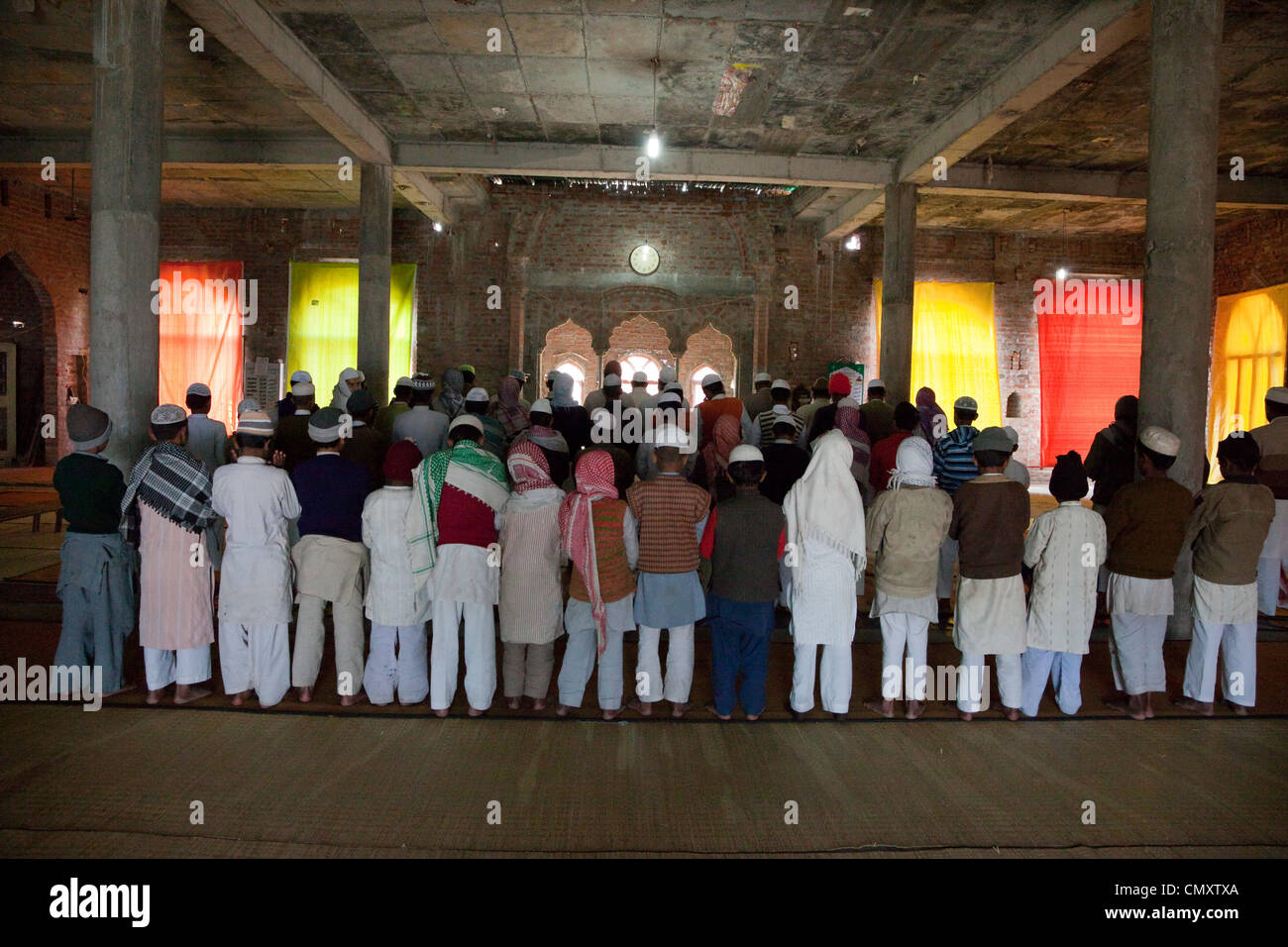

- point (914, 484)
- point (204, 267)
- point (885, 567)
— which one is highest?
point (204, 267)

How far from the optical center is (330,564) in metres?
4.20

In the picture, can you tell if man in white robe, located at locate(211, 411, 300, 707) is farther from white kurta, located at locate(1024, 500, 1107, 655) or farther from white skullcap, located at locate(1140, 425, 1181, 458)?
white skullcap, located at locate(1140, 425, 1181, 458)

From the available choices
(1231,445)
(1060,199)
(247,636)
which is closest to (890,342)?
(1060,199)

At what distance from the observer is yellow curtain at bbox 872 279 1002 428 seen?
14.6 m

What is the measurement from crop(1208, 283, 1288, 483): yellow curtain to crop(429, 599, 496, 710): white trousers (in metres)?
13.2

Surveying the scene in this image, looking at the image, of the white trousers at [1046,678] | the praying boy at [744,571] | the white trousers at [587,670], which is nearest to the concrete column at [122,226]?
the white trousers at [587,670]

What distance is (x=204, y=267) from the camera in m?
14.4

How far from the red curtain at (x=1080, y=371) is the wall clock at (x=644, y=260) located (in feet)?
22.8

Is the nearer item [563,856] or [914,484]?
[563,856]

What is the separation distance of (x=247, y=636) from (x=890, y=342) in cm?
886

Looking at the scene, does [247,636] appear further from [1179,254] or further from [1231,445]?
[1179,254]

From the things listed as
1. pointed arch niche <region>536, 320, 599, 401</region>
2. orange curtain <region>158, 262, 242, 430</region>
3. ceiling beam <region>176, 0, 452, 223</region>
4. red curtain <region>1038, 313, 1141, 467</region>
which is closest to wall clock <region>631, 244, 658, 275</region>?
pointed arch niche <region>536, 320, 599, 401</region>

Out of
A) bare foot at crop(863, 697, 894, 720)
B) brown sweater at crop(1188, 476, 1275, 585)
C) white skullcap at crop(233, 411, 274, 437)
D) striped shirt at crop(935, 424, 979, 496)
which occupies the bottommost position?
bare foot at crop(863, 697, 894, 720)

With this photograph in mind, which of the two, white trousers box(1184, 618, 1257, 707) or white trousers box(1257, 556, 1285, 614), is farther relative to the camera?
white trousers box(1257, 556, 1285, 614)
